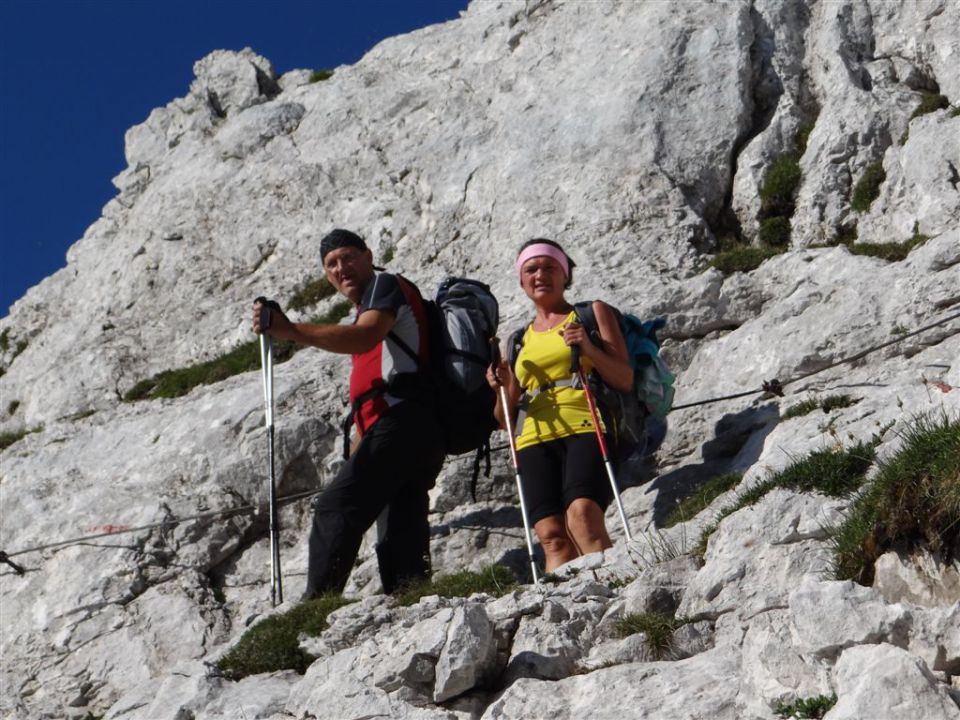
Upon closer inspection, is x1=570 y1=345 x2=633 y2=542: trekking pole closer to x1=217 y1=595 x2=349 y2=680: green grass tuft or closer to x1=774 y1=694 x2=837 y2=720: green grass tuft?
x1=217 y1=595 x2=349 y2=680: green grass tuft

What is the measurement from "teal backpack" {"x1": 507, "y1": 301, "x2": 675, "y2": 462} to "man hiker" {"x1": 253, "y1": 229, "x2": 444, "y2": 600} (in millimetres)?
933

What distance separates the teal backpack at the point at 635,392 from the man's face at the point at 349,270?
144 centimetres

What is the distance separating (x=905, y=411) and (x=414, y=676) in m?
4.42

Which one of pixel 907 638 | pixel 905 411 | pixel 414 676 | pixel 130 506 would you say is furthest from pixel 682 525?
pixel 130 506

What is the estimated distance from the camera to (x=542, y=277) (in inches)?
465

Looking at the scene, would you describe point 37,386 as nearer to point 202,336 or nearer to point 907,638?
point 202,336

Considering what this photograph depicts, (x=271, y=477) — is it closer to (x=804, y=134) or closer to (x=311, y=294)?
(x=311, y=294)

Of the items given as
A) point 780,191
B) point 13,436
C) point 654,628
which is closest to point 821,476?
point 654,628

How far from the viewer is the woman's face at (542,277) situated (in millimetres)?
11812

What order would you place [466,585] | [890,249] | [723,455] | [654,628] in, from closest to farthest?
[654,628] < [466,585] < [723,455] < [890,249]

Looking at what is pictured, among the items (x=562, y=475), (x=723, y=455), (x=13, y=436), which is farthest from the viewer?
(x=13, y=436)

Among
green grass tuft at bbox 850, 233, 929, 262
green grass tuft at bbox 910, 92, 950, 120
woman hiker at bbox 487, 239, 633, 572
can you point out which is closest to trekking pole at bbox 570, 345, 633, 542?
woman hiker at bbox 487, 239, 633, 572

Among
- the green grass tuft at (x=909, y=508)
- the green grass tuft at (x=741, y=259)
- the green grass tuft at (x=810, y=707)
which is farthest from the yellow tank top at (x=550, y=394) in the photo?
the green grass tuft at (x=810, y=707)

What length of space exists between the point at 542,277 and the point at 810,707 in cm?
621
